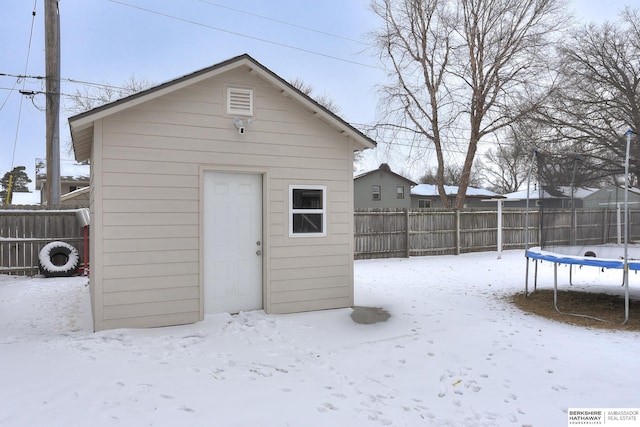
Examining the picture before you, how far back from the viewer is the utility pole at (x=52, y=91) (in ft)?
34.5

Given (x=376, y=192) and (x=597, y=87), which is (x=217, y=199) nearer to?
(x=597, y=87)

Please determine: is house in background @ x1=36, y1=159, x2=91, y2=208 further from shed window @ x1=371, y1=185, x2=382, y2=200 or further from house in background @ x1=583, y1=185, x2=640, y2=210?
house in background @ x1=583, y1=185, x2=640, y2=210

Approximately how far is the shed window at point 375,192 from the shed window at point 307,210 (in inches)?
929

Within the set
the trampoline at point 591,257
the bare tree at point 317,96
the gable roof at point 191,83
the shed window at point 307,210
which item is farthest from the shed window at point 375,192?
the shed window at point 307,210

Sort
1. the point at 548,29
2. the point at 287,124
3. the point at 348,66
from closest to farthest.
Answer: the point at 287,124 → the point at 548,29 → the point at 348,66

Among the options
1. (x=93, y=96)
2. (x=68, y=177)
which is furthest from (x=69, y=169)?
(x=93, y=96)

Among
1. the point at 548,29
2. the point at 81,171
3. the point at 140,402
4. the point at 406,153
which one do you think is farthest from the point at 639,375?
the point at 81,171

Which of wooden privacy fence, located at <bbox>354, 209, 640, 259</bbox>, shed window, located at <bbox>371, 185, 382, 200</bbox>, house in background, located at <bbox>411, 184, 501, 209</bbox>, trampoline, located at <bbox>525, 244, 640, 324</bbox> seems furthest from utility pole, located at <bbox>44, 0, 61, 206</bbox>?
house in background, located at <bbox>411, 184, 501, 209</bbox>

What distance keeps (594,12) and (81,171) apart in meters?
26.3

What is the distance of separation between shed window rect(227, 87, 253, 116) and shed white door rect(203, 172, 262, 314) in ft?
3.04

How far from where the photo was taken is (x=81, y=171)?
2236cm

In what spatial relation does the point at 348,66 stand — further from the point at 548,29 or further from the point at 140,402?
the point at 140,402

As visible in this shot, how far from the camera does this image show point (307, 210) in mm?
6305

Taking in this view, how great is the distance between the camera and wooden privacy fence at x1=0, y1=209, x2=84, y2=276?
367 inches
